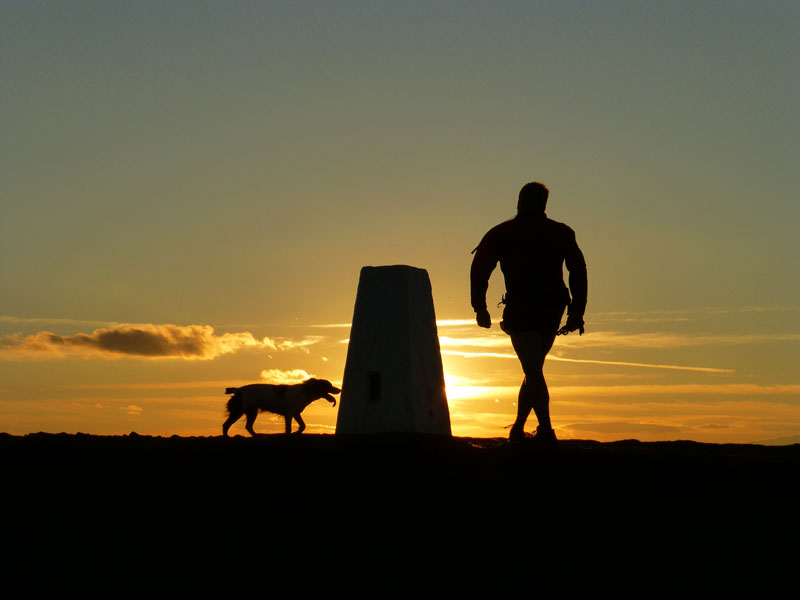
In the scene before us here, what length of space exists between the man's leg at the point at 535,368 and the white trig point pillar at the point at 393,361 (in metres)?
5.38

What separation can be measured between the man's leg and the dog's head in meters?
7.27

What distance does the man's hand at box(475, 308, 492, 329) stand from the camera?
35.5 ft

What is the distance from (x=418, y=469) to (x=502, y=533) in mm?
2186

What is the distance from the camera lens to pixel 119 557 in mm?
7078

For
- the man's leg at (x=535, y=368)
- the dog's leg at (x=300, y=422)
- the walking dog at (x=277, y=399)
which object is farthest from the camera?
the dog's leg at (x=300, y=422)

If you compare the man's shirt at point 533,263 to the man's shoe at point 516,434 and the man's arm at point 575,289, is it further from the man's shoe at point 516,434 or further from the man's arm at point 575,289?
the man's shoe at point 516,434

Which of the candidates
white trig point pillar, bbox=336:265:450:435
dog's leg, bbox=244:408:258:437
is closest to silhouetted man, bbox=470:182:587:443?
white trig point pillar, bbox=336:265:450:435

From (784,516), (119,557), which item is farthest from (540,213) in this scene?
(119,557)

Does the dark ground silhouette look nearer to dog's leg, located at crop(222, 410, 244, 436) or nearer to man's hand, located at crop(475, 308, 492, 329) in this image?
man's hand, located at crop(475, 308, 492, 329)

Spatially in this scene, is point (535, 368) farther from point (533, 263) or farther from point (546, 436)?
point (533, 263)

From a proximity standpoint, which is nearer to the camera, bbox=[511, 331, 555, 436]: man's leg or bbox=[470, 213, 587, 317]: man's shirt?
bbox=[511, 331, 555, 436]: man's leg

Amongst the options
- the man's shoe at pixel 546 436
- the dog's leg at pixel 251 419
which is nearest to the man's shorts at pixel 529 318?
the man's shoe at pixel 546 436

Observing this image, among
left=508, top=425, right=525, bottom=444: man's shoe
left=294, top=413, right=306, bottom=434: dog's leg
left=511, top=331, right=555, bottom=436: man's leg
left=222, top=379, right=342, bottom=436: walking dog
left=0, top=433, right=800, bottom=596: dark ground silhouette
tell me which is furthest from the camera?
left=294, top=413, right=306, bottom=434: dog's leg

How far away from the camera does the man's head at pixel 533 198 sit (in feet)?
35.6
